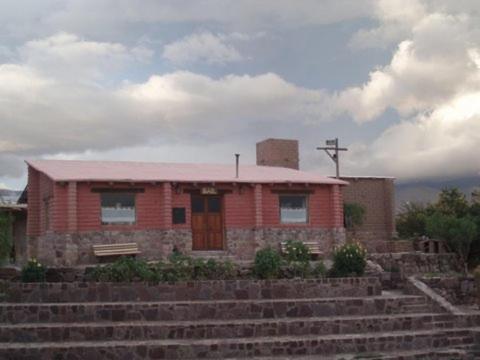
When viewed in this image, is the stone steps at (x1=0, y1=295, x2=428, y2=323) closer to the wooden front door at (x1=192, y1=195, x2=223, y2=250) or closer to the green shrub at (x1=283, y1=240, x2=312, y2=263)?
the green shrub at (x1=283, y1=240, x2=312, y2=263)

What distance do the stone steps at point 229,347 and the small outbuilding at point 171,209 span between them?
22.2 ft

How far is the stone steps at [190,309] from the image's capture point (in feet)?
51.4

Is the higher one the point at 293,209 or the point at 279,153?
the point at 279,153

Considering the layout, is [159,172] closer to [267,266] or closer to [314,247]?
[314,247]

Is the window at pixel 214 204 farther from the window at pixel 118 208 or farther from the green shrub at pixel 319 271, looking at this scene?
the green shrub at pixel 319 271

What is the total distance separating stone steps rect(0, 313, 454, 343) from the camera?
14906 mm

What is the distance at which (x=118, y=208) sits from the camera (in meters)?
22.1

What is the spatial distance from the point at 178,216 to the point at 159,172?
77.8 inches

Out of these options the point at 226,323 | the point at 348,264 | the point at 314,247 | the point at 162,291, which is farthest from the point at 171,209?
the point at 226,323

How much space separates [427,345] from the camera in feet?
53.3

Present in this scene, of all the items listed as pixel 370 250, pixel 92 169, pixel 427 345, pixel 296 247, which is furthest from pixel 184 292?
pixel 370 250

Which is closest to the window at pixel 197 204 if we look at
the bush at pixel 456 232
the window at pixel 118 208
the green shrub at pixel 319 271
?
the window at pixel 118 208

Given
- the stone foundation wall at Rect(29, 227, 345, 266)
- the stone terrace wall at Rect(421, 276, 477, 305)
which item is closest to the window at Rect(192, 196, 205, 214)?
the stone foundation wall at Rect(29, 227, 345, 266)

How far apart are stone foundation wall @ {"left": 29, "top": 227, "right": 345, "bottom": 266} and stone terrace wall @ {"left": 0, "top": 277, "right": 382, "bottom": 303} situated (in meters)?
4.22
